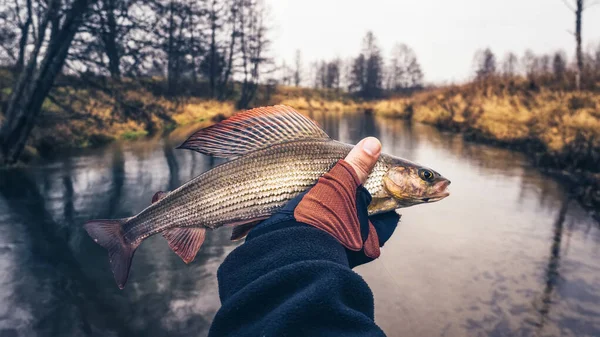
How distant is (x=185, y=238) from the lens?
92.7 inches

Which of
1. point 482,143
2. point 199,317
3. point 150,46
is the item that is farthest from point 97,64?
point 482,143

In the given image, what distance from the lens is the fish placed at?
2.23 meters

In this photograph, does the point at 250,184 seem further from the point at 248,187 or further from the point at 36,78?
the point at 36,78

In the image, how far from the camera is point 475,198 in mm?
10141

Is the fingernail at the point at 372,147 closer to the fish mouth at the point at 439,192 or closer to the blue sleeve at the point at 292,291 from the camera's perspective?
the fish mouth at the point at 439,192

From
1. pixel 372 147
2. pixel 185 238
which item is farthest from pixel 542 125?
pixel 185 238

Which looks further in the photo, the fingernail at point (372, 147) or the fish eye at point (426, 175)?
the fish eye at point (426, 175)

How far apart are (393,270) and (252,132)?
4671mm

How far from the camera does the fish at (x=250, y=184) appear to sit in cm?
223

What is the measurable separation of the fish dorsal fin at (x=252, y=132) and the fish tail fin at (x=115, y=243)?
775 millimetres

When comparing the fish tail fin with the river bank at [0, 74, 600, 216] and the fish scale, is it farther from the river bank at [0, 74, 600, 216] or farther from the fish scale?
the river bank at [0, 74, 600, 216]

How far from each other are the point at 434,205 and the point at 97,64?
11.2 meters

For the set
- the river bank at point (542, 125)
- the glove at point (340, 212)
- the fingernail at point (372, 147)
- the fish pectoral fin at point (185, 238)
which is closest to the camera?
the glove at point (340, 212)

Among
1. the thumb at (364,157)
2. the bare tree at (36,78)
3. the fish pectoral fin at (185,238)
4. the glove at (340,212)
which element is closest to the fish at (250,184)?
the fish pectoral fin at (185,238)
